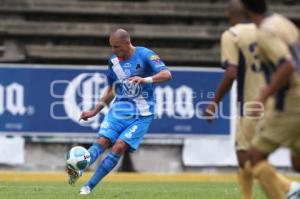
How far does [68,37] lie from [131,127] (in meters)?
12.2

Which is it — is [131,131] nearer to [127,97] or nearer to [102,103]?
[127,97]

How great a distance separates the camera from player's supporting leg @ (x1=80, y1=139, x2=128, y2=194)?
11386 mm

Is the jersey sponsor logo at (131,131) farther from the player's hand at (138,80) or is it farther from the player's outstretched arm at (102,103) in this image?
the player's hand at (138,80)

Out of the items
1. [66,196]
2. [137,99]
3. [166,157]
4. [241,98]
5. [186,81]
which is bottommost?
[166,157]

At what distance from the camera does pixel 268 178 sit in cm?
793

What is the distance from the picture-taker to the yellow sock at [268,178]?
25.7 ft

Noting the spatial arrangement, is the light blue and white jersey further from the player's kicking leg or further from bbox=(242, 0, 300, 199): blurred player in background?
bbox=(242, 0, 300, 199): blurred player in background

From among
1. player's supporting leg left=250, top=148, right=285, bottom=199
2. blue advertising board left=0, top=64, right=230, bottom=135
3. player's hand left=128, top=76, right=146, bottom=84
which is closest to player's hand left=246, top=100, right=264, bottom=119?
player's supporting leg left=250, top=148, right=285, bottom=199

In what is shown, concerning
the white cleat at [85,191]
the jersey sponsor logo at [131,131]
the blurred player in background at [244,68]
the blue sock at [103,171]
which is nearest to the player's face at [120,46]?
the jersey sponsor logo at [131,131]

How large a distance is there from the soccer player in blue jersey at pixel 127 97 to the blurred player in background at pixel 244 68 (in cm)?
235

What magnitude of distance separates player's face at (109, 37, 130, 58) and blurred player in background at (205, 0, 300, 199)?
2570 mm

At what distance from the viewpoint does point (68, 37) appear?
23.8 m

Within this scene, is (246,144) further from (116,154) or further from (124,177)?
(124,177)

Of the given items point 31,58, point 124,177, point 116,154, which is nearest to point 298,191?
point 116,154
